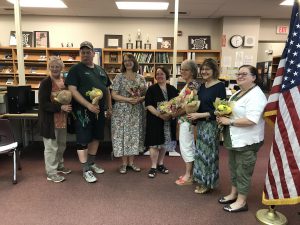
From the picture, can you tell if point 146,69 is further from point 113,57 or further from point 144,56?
point 113,57

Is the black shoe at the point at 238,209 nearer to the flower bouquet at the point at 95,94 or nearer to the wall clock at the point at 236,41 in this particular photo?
the flower bouquet at the point at 95,94

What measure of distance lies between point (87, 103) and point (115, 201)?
114 centimetres

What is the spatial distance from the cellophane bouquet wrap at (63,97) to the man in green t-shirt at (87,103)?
0.20 feet

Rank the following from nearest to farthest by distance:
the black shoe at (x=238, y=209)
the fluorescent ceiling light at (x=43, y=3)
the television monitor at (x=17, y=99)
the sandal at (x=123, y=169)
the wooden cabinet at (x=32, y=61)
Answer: the black shoe at (x=238, y=209), the sandal at (x=123, y=169), the television monitor at (x=17, y=99), the fluorescent ceiling light at (x=43, y=3), the wooden cabinet at (x=32, y=61)

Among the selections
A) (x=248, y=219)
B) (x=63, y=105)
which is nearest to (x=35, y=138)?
(x=63, y=105)

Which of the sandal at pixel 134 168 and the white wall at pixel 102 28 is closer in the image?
the sandal at pixel 134 168

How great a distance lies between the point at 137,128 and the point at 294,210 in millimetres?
1970

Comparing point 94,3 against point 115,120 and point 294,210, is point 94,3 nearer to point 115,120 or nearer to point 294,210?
point 115,120

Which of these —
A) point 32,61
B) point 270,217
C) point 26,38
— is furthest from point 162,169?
point 26,38

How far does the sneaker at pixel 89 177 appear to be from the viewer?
10.8ft

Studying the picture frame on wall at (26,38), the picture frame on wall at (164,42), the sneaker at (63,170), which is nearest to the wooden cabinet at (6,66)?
the picture frame on wall at (26,38)

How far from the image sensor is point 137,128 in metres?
3.46

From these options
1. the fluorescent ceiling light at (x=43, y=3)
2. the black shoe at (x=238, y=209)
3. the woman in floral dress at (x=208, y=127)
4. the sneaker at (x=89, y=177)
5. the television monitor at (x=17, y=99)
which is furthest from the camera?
the fluorescent ceiling light at (x=43, y=3)

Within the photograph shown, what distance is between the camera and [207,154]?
2834 millimetres
